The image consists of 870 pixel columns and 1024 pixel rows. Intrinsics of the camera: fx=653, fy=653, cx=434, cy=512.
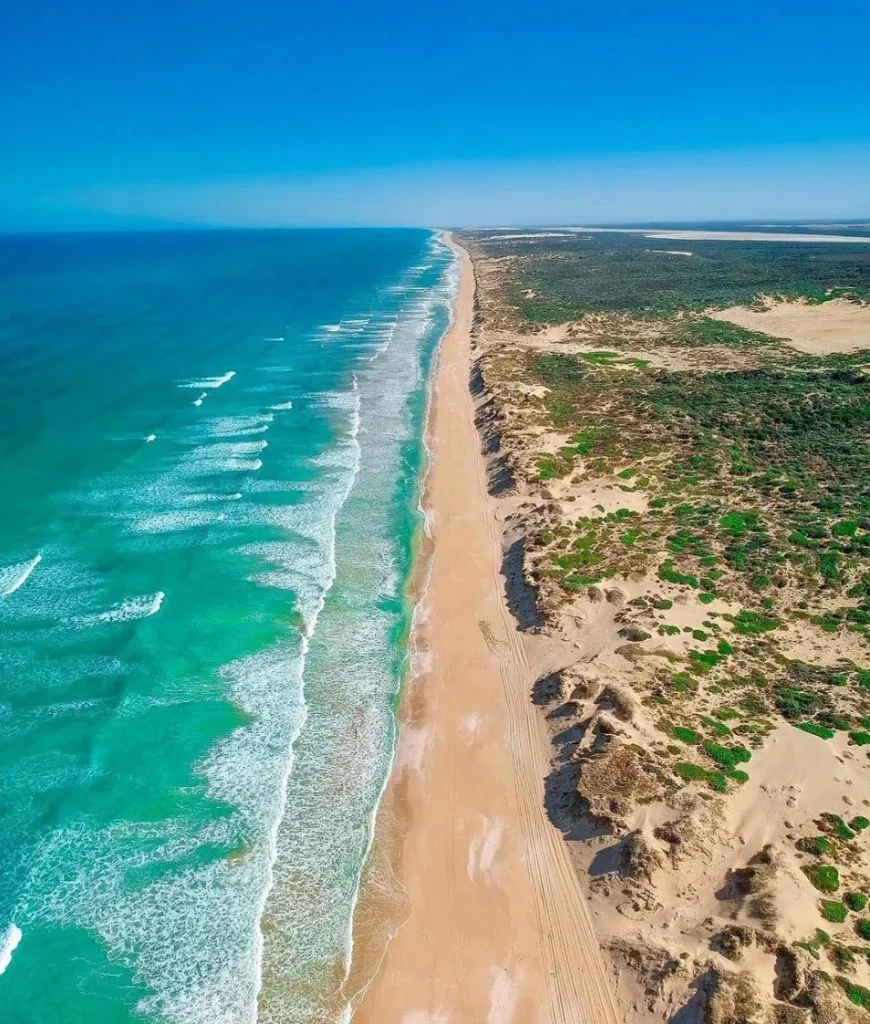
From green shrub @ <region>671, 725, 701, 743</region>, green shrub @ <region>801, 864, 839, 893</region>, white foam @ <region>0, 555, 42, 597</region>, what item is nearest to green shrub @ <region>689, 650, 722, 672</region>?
green shrub @ <region>671, 725, 701, 743</region>

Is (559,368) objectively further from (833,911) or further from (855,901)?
(833,911)

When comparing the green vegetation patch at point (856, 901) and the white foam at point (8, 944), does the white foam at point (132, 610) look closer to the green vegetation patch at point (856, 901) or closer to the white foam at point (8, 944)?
the white foam at point (8, 944)

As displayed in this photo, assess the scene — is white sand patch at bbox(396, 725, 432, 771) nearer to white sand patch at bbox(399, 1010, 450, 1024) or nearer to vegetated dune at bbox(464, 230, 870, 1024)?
vegetated dune at bbox(464, 230, 870, 1024)

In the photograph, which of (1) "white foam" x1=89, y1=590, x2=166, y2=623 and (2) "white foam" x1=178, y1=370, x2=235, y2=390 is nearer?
(1) "white foam" x1=89, y1=590, x2=166, y2=623

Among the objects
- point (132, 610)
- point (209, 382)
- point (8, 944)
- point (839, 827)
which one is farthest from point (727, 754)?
point (209, 382)

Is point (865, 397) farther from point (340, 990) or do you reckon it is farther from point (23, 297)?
point (23, 297)

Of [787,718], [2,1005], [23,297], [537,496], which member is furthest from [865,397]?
[23,297]

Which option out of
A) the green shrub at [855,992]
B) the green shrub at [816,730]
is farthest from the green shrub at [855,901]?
the green shrub at [816,730]
